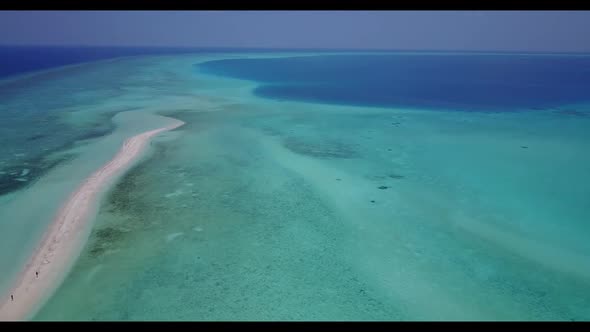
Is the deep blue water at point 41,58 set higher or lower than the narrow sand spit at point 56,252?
higher

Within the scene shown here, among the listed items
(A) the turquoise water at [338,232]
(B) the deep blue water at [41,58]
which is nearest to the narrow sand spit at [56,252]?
(A) the turquoise water at [338,232]

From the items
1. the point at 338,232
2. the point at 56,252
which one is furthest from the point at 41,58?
the point at 338,232

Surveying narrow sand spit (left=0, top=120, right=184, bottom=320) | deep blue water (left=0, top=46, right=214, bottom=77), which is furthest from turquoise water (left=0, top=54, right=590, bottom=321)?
deep blue water (left=0, top=46, right=214, bottom=77)

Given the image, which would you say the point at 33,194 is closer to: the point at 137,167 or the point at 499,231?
the point at 137,167

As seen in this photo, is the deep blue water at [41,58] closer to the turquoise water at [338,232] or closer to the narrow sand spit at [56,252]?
the narrow sand spit at [56,252]

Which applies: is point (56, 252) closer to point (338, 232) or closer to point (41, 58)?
point (338, 232)

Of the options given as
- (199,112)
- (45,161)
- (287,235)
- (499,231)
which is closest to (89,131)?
(45,161)
